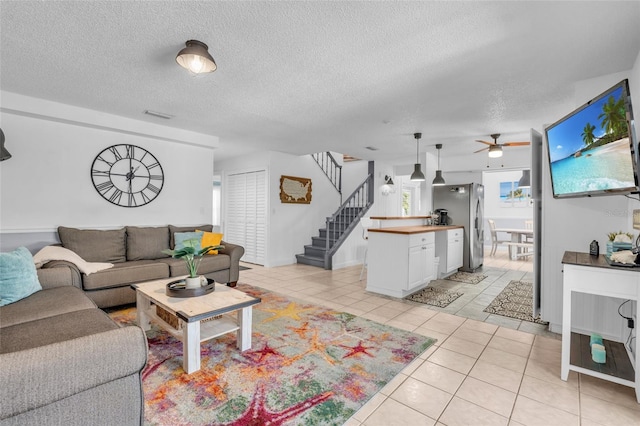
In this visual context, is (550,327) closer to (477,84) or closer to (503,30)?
(477,84)

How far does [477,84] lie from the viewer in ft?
9.63

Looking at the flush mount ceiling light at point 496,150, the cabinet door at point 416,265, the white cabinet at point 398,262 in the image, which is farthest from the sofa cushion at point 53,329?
the flush mount ceiling light at point 496,150

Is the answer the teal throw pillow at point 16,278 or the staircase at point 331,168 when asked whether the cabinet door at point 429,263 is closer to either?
the staircase at point 331,168

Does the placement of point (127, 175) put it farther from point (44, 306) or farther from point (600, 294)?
point (600, 294)

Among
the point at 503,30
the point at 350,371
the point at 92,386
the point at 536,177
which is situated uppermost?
the point at 503,30

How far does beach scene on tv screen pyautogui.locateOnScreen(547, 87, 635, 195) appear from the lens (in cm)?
200

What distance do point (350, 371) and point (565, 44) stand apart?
2.89 metres

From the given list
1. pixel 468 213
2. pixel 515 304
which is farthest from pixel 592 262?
pixel 468 213

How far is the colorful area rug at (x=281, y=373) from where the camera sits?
172 centimetres

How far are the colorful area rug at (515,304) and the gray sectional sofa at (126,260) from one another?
355 cm

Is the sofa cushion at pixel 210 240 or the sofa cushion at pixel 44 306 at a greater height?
the sofa cushion at pixel 210 240

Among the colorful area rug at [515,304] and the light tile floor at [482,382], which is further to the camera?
the colorful area rug at [515,304]

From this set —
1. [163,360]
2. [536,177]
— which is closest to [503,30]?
[536,177]

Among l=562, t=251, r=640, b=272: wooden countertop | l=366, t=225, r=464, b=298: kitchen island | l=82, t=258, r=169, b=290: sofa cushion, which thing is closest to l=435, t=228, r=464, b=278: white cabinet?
l=366, t=225, r=464, b=298: kitchen island
